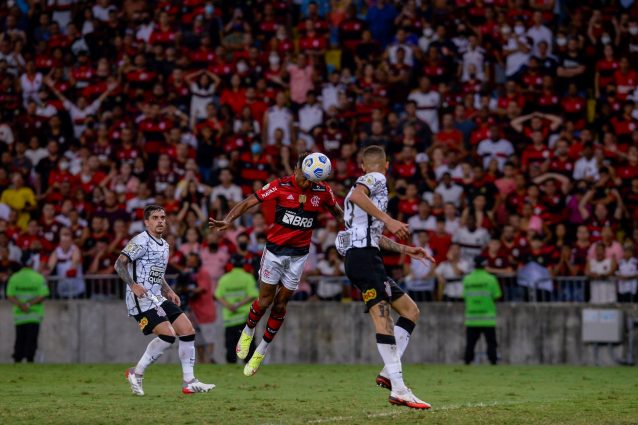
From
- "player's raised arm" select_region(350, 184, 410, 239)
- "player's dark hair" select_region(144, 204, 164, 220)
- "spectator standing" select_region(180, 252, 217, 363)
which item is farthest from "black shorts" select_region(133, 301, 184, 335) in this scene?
"spectator standing" select_region(180, 252, 217, 363)

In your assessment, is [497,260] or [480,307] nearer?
[480,307]

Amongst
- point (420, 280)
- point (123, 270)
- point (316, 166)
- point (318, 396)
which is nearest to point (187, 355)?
point (123, 270)

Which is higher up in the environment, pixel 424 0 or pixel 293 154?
pixel 424 0

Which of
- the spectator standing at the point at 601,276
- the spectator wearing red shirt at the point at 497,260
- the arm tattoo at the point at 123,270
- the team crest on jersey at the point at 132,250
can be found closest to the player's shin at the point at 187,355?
the arm tattoo at the point at 123,270

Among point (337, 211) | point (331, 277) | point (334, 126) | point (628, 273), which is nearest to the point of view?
point (337, 211)

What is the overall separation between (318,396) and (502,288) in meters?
9.05

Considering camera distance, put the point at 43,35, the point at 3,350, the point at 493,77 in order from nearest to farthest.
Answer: the point at 3,350 → the point at 493,77 → the point at 43,35

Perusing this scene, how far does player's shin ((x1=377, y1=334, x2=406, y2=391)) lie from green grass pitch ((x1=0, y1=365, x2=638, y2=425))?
0.33 metres

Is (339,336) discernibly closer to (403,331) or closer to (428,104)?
(428,104)

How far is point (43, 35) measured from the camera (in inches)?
1251

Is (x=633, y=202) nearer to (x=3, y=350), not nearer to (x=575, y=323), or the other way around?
(x=575, y=323)

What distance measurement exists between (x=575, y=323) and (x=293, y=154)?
6984 millimetres

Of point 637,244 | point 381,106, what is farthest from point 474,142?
point 637,244

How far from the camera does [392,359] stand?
12.5 m
